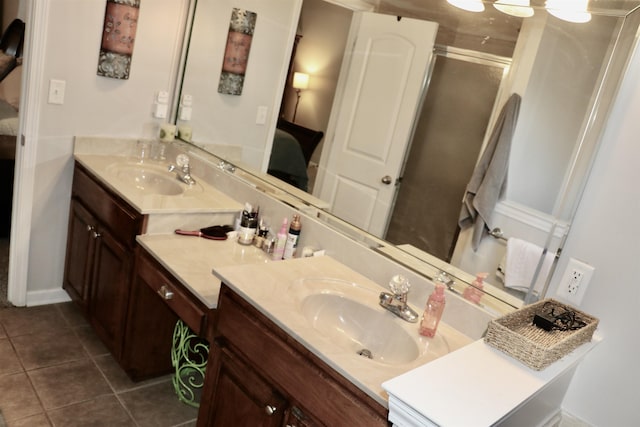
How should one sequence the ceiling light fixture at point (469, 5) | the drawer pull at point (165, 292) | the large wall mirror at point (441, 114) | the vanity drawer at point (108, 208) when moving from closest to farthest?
the large wall mirror at point (441, 114), the ceiling light fixture at point (469, 5), the drawer pull at point (165, 292), the vanity drawer at point (108, 208)

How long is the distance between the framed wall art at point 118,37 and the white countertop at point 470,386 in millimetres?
2251

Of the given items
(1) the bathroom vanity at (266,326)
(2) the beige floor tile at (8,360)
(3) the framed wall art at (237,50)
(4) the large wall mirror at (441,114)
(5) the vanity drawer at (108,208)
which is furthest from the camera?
(3) the framed wall art at (237,50)

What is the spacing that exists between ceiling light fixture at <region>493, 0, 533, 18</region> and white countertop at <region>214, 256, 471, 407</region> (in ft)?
Result: 3.28

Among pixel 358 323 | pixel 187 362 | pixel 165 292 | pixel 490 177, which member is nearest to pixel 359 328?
pixel 358 323

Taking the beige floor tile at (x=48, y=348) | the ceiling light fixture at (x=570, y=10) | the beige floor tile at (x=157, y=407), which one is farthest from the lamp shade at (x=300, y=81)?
the beige floor tile at (x=48, y=348)

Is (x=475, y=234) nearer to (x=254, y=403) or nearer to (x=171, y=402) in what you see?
(x=254, y=403)

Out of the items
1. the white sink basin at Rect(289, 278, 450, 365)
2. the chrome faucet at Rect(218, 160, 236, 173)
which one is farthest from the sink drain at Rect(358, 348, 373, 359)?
the chrome faucet at Rect(218, 160, 236, 173)

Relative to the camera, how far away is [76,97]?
2691 millimetres

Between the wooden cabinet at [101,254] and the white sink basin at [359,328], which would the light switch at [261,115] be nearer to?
the wooden cabinet at [101,254]

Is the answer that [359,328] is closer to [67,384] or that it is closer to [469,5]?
[469,5]

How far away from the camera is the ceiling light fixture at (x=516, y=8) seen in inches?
65.2

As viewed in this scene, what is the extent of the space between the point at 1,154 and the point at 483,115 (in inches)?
120

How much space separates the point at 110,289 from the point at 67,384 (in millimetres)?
446

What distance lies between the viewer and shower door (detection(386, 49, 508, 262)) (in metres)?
1.73
